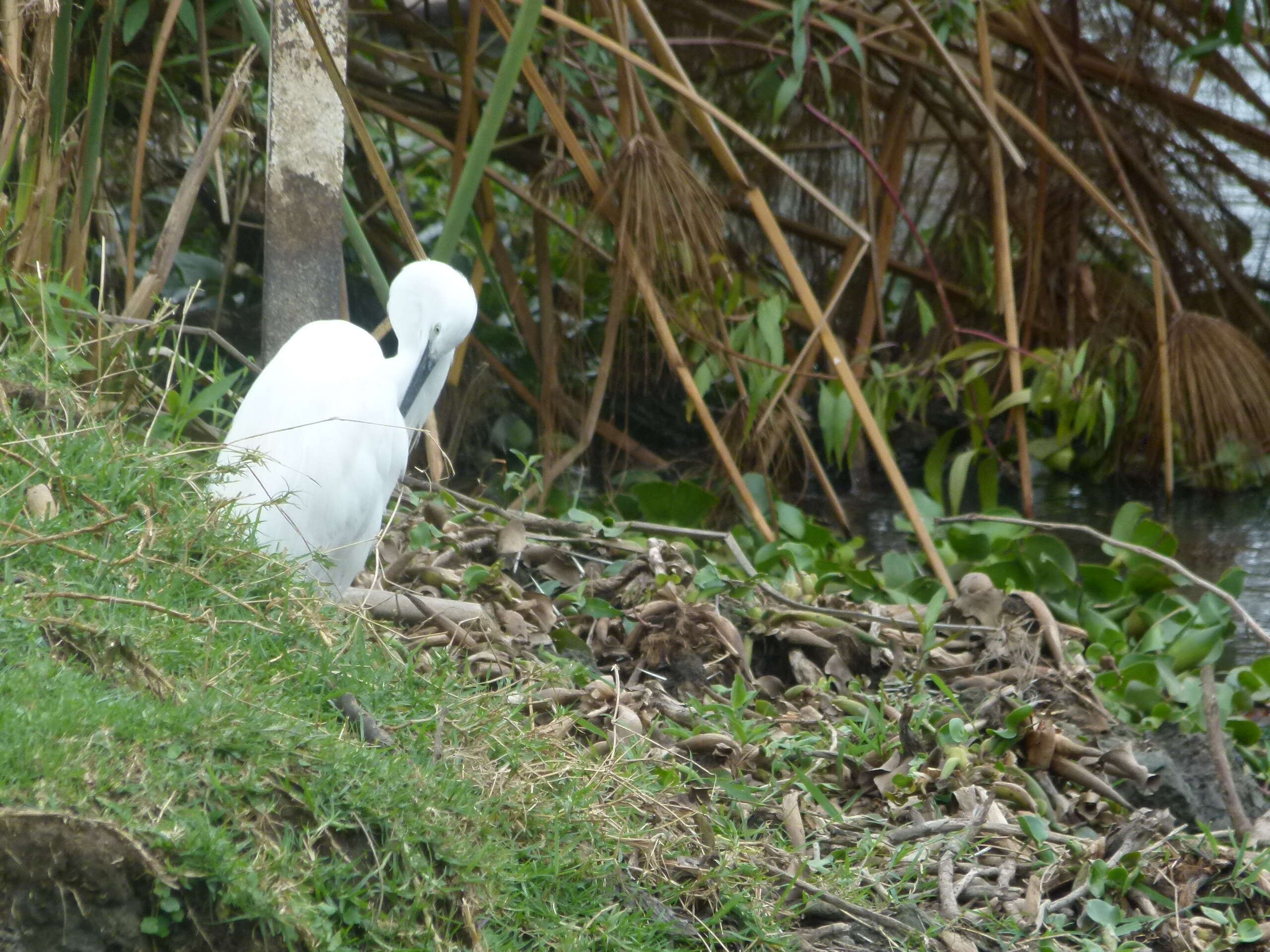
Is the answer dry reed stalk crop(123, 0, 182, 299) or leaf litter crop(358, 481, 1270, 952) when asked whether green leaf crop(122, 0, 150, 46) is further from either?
leaf litter crop(358, 481, 1270, 952)

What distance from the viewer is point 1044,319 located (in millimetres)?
5582

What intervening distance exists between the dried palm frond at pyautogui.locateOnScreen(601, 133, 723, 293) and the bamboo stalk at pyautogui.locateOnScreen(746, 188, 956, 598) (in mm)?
153

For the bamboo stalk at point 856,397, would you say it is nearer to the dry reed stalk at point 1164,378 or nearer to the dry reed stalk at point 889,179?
the dry reed stalk at point 889,179

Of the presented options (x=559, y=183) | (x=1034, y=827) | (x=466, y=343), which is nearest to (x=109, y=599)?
(x=1034, y=827)

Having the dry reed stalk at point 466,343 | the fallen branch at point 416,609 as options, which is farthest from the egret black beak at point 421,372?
the dry reed stalk at point 466,343

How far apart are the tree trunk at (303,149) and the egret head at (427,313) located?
0.69 ft

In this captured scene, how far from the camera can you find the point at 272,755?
167 centimetres

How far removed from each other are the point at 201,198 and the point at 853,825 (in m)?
3.53

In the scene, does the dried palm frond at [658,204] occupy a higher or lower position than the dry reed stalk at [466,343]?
higher

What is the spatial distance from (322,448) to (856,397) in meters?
1.53

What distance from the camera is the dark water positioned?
4523mm

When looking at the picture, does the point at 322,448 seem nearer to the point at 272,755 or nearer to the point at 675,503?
the point at 272,755

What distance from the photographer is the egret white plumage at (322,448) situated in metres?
2.49

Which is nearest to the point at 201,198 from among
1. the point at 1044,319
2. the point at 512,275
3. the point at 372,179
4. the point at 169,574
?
the point at 372,179
